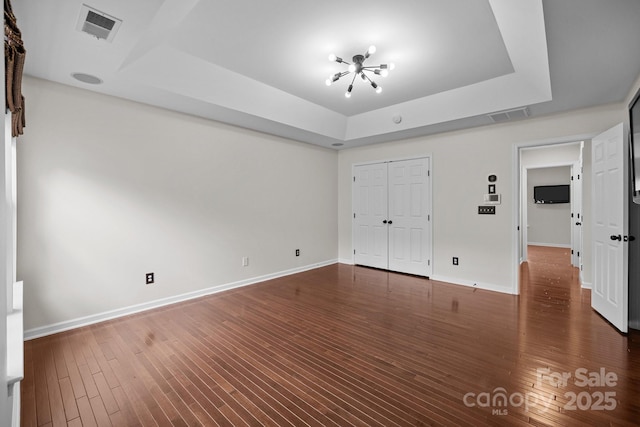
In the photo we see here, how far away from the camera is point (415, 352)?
2.59 meters

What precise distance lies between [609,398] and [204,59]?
15.0ft

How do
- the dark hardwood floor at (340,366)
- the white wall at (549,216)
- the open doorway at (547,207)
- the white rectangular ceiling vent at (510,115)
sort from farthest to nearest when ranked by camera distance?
1. the white wall at (549,216)
2. the open doorway at (547,207)
3. the white rectangular ceiling vent at (510,115)
4. the dark hardwood floor at (340,366)

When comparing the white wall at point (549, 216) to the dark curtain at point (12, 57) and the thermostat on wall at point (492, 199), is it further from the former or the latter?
the dark curtain at point (12, 57)

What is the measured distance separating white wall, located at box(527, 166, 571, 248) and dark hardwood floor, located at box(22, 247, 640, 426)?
20.1 feet

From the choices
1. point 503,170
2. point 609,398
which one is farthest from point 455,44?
point 609,398

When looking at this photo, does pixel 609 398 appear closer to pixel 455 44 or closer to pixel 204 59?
pixel 455 44

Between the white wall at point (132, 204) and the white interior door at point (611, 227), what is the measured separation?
171 inches

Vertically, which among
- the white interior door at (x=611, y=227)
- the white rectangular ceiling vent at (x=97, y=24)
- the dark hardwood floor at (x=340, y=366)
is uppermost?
the white rectangular ceiling vent at (x=97, y=24)

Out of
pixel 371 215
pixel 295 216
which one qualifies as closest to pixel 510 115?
pixel 371 215

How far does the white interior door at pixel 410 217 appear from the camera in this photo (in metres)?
5.15

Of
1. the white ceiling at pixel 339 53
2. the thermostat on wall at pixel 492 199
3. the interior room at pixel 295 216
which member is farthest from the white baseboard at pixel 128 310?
the thermostat on wall at pixel 492 199

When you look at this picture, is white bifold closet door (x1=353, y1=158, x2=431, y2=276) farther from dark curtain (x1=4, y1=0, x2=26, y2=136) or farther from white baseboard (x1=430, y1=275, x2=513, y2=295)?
dark curtain (x1=4, y1=0, x2=26, y2=136)

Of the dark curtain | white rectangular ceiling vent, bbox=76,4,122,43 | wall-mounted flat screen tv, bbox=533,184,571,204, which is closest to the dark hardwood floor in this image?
the dark curtain

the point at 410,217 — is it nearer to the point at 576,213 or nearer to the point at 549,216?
the point at 576,213
